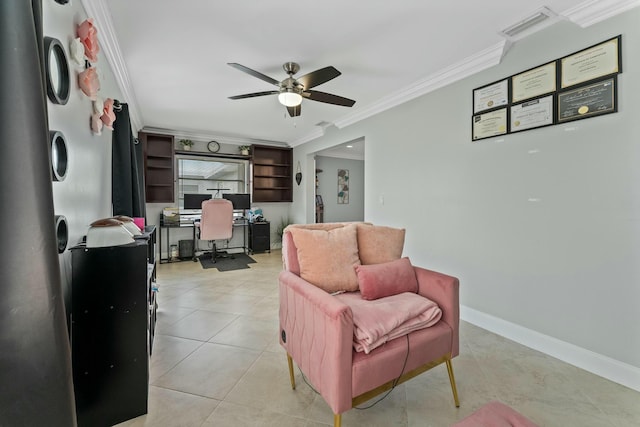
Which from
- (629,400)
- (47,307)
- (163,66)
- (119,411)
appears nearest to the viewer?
(47,307)

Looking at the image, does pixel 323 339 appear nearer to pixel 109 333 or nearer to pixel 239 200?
pixel 109 333

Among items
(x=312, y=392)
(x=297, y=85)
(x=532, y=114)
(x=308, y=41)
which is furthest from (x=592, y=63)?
(x=312, y=392)

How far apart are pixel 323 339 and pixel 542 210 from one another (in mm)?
2015

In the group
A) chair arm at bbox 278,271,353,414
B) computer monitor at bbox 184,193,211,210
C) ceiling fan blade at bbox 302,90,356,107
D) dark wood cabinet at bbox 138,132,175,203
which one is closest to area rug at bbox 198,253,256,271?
computer monitor at bbox 184,193,211,210

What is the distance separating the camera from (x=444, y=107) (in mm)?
2891

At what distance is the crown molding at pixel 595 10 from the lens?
5.72 ft

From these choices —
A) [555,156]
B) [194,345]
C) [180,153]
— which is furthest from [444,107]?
[180,153]

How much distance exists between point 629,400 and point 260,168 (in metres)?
5.78

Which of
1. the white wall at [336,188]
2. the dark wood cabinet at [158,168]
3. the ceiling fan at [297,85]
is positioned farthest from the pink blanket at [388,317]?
the white wall at [336,188]

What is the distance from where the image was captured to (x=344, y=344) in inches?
46.2

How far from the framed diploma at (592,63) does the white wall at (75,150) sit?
9.96ft

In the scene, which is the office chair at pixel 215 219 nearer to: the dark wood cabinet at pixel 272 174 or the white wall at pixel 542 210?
the dark wood cabinet at pixel 272 174

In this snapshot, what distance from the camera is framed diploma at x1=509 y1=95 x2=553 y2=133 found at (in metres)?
2.11

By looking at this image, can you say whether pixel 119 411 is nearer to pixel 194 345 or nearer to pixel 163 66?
pixel 194 345
